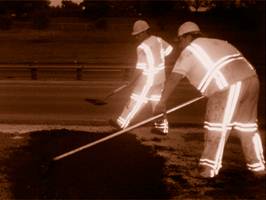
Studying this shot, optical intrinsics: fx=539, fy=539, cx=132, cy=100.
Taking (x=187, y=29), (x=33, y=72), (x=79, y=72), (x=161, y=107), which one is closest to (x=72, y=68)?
(x=79, y=72)

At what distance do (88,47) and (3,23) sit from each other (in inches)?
669

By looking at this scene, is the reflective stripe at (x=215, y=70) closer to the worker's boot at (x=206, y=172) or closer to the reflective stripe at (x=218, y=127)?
the reflective stripe at (x=218, y=127)

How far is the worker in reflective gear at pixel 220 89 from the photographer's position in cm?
555

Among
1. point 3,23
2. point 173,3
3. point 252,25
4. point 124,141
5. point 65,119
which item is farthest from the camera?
point 173,3

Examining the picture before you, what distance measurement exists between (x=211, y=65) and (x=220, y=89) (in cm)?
26

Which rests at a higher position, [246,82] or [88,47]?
[246,82]

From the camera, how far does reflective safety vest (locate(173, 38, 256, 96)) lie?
5.54 meters

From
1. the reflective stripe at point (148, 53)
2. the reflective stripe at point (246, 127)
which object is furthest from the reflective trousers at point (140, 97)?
the reflective stripe at point (246, 127)

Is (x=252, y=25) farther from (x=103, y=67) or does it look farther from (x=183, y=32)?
(x=183, y=32)

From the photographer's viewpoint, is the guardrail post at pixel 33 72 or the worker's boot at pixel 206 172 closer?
the worker's boot at pixel 206 172

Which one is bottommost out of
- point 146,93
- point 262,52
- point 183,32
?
point 262,52

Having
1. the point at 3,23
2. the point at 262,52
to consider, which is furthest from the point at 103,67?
the point at 262,52

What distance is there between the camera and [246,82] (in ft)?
18.2

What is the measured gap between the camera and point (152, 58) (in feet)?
26.3
